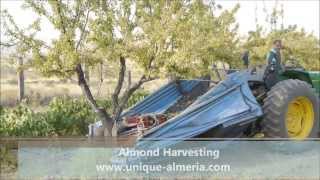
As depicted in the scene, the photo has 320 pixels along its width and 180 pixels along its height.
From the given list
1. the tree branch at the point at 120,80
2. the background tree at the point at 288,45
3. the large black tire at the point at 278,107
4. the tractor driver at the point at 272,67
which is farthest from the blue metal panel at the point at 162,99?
the background tree at the point at 288,45

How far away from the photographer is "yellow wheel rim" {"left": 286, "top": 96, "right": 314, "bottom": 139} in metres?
11.6

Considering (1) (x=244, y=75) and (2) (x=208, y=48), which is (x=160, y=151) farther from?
(1) (x=244, y=75)

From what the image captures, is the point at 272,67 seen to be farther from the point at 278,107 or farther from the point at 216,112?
the point at 216,112

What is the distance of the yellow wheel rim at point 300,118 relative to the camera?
11633 millimetres

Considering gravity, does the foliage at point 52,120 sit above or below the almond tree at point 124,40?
below

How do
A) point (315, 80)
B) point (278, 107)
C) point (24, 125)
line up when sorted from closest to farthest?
1. point (278, 107)
2. point (24, 125)
3. point (315, 80)

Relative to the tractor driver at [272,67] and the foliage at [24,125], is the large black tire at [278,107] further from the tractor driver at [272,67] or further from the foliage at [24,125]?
the foliage at [24,125]

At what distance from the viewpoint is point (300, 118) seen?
1199 cm

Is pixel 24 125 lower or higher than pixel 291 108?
lower

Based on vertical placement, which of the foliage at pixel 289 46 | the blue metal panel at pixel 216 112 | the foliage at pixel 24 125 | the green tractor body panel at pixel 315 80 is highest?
the foliage at pixel 289 46

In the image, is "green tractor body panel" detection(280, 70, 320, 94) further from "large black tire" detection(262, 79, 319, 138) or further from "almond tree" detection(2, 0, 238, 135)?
"almond tree" detection(2, 0, 238, 135)

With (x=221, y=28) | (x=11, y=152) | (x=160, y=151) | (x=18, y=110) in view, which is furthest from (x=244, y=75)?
(x=18, y=110)

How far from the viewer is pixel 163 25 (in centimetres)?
966

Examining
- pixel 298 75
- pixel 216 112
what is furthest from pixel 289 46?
pixel 216 112
